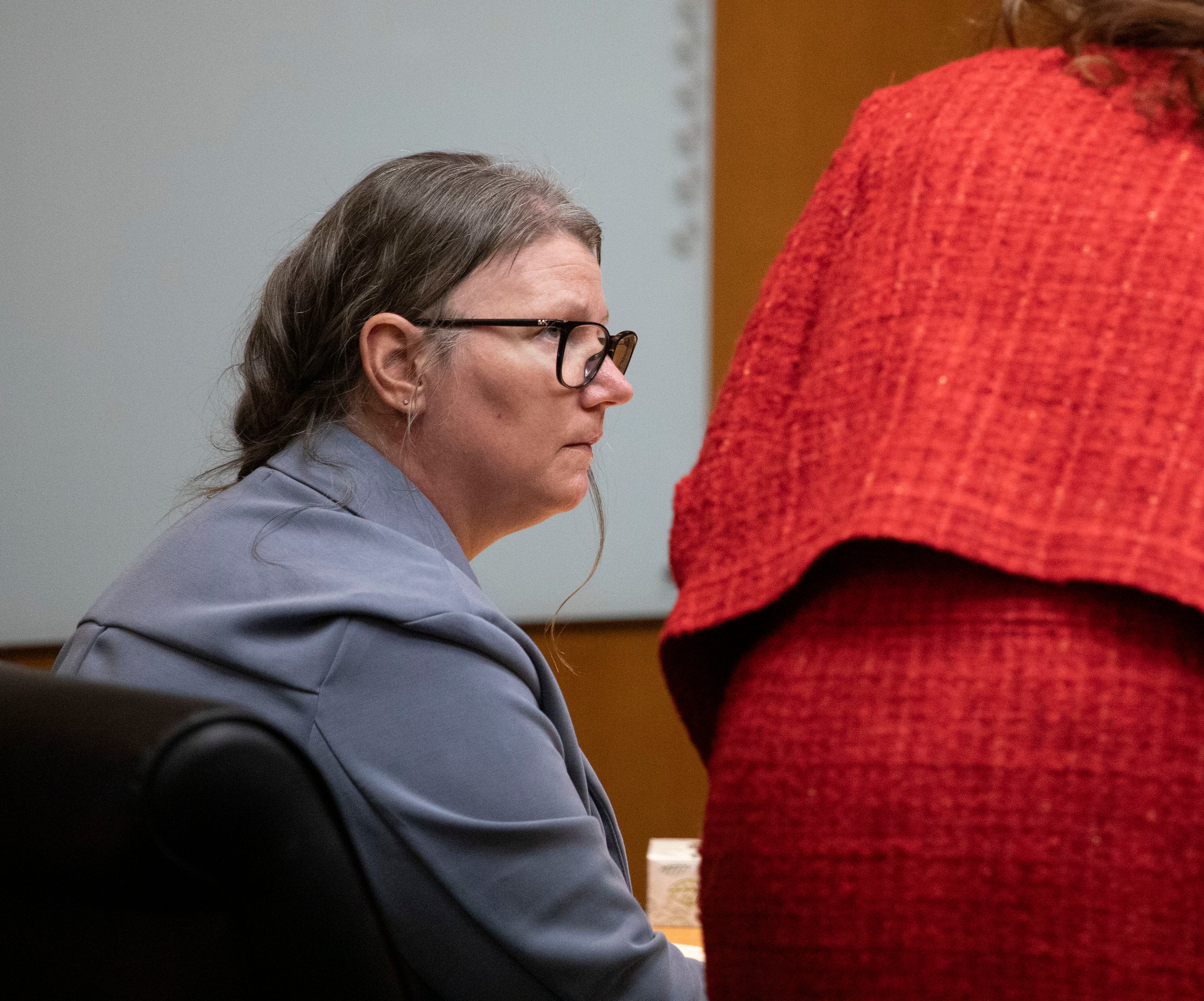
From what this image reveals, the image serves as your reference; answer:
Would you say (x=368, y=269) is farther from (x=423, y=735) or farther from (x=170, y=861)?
(x=170, y=861)

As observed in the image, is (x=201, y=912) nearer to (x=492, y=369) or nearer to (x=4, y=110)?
→ (x=492, y=369)

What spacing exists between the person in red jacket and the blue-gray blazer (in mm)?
401

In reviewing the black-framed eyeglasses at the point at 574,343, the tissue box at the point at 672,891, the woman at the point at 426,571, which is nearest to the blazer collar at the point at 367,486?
the woman at the point at 426,571

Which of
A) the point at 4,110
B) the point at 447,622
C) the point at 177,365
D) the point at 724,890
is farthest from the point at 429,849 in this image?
the point at 4,110

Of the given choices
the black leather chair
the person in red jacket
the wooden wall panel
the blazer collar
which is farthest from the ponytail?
the wooden wall panel

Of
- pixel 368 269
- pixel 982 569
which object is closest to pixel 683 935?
pixel 368 269

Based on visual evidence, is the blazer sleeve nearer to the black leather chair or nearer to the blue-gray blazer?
the blue-gray blazer

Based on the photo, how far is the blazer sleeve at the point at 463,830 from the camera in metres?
0.85

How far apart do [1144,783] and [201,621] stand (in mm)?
→ 702

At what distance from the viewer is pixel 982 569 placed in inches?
16.6

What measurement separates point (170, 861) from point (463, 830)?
528mm

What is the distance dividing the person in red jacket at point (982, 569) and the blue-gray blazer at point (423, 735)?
40cm

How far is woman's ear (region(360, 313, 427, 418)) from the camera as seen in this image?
116 cm

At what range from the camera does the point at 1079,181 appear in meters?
0.46
